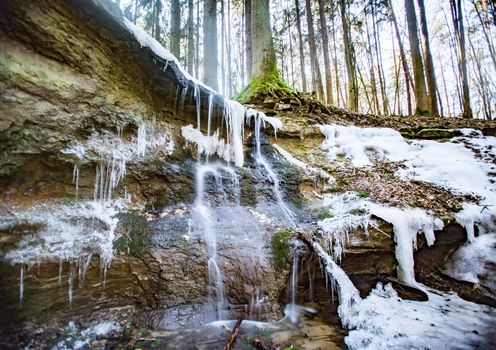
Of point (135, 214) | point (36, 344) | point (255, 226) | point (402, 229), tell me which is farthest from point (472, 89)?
point (36, 344)

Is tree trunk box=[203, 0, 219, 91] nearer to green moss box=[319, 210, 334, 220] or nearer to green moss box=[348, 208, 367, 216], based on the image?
green moss box=[319, 210, 334, 220]

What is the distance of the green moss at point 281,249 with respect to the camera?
3668 millimetres

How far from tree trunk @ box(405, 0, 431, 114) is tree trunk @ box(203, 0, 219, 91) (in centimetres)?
716

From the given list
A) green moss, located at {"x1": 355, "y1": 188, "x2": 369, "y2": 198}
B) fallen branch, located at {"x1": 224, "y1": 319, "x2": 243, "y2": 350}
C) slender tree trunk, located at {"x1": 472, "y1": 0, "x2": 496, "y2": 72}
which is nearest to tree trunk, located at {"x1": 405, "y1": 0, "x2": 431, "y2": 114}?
green moss, located at {"x1": 355, "y1": 188, "x2": 369, "y2": 198}

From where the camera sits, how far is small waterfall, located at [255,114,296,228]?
4.56 meters

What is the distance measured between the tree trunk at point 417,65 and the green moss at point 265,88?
4793 mm

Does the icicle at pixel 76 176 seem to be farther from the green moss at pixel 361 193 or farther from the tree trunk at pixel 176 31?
the tree trunk at pixel 176 31

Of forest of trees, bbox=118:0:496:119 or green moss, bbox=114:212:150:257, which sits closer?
green moss, bbox=114:212:150:257

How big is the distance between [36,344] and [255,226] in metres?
2.91

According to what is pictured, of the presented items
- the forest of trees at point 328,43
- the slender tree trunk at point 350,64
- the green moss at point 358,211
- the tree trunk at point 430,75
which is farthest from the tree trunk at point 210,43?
the tree trunk at point 430,75

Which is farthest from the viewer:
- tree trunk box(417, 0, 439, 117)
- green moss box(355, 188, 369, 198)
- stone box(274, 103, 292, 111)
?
tree trunk box(417, 0, 439, 117)

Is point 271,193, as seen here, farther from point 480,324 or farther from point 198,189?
point 480,324

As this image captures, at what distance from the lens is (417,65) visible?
894cm

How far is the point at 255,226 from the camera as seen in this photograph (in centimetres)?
418
